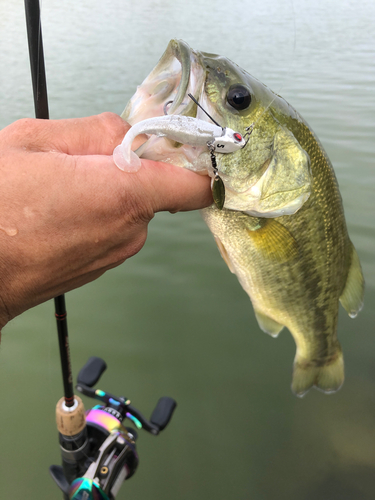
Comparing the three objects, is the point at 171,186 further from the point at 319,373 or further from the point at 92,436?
the point at 319,373

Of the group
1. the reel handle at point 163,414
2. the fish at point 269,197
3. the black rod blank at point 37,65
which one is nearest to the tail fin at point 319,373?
the fish at point 269,197

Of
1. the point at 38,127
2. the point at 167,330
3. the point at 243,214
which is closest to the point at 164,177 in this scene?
the point at 38,127

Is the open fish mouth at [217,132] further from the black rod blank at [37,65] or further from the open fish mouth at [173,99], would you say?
the black rod blank at [37,65]

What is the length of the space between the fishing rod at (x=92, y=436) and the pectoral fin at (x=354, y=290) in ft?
3.30

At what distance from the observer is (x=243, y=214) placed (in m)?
1.44

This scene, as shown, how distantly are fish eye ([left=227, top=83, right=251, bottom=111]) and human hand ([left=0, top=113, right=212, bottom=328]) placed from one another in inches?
10.2

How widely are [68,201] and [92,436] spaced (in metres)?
1.37

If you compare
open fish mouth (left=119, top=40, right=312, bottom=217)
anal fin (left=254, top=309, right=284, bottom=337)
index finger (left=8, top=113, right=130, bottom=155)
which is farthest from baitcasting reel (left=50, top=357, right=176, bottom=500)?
index finger (left=8, top=113, right=130, bottom=155)

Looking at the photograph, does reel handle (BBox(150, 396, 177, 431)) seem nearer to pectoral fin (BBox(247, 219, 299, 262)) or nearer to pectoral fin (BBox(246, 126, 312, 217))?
pectoral fin (BBox(247, 219, 299, 262))

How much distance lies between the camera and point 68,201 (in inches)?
34.5

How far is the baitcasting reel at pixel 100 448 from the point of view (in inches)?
60.2

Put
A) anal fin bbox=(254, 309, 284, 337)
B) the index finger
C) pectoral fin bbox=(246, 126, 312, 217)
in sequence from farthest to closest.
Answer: anal fin bbox=(254, 309, 284, 337) → pectoral fin bbox=(246, 126, 312, 217) → the index finger

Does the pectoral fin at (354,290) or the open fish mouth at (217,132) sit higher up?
the open fish mouth at (217,132)

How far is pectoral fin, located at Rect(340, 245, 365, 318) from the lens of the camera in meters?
1.81
